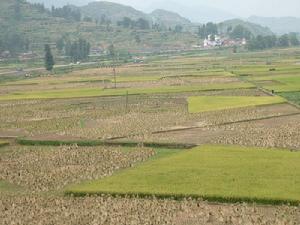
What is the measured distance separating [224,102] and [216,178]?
20.5 metres

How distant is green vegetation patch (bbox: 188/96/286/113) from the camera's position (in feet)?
113

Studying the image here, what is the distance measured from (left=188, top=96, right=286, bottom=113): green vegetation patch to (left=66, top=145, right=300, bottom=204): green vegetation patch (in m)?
13.8

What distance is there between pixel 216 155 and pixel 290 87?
25.2 m

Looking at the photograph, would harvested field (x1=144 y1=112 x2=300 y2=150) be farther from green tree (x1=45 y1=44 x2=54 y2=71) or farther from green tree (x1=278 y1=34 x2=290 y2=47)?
green tree (x1=278 y1=34 x2=290 y2=47)

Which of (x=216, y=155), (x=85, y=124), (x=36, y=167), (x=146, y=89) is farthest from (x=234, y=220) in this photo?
(x=146, y=89)

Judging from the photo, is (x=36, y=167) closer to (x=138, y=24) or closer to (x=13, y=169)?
(x=13, y=169)

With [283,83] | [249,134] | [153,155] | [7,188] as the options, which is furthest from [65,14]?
[7,188]

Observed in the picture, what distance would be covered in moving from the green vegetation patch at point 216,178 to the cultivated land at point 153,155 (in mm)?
33

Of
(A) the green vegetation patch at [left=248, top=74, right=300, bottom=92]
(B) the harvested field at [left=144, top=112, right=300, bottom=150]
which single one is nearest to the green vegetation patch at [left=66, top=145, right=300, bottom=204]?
(B) the harvested field at [left=144, top=112, right=300, bottom=150]

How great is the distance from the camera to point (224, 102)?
36844 mm

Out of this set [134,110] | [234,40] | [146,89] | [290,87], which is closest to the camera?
[134,110]

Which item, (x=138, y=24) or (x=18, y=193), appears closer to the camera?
(x=18, y=193)

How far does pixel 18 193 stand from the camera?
56.9 ft

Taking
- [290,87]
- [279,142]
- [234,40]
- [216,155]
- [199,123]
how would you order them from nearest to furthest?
1. [216,155]
2. [279,142]
3. [199,123]
4. [290,87]
5. [234,40]
